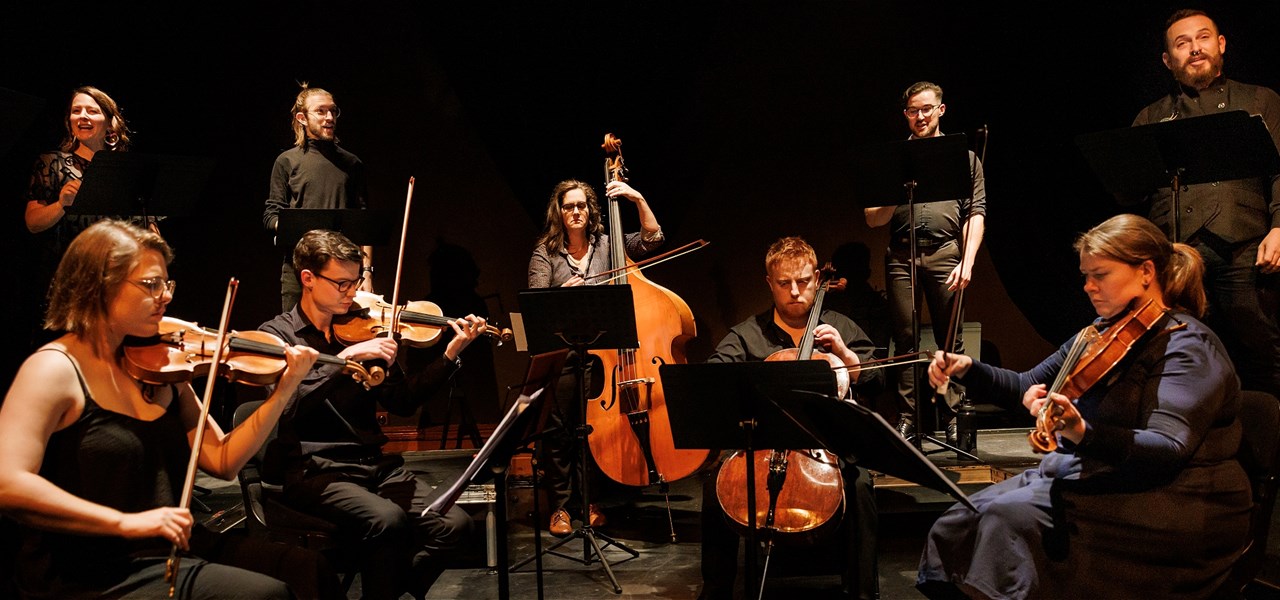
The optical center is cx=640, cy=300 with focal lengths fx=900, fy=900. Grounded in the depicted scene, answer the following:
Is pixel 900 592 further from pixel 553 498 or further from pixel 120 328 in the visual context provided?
pixel 120 328

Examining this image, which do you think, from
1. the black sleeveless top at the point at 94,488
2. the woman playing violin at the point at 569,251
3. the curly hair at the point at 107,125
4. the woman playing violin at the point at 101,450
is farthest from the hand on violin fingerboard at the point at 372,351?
the curly hair at the point at 107,125

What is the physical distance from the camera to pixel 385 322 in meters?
3.17

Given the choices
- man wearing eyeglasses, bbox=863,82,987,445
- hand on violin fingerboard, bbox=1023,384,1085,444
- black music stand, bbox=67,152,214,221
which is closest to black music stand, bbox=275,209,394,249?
black music stand, bbox=67,152,214,221

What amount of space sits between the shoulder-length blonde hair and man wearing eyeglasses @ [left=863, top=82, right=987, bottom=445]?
3.34 metres

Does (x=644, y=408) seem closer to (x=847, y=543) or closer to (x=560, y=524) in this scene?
(x=560, y=524)

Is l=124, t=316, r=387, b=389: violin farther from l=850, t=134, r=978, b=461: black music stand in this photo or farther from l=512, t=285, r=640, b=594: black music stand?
l=850, t=134, r=978, b=461: black music stand

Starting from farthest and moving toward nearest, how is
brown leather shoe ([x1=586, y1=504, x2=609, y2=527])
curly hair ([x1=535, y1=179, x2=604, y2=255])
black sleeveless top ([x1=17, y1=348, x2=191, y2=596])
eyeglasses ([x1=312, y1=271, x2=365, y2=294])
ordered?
curly hair ([x1=535, y1=179, x2=604, y2=255]), brown leather shoe ([x1=586, y1=504, x2=609, y2=527]), eyeglasses ([x1=312, y1=271, x2=365, y2=294]), black sleeveless top ([x1=17, y1=348, x2=191, y2=596])

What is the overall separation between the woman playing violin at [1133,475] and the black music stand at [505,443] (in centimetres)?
112

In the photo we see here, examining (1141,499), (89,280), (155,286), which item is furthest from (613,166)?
(1141,499)

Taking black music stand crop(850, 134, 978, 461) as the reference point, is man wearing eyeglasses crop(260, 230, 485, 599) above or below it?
below

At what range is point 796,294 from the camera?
3471 mm

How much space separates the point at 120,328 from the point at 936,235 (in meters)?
3.58

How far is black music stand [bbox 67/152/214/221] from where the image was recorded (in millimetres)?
3631

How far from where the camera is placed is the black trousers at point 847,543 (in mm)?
3014
